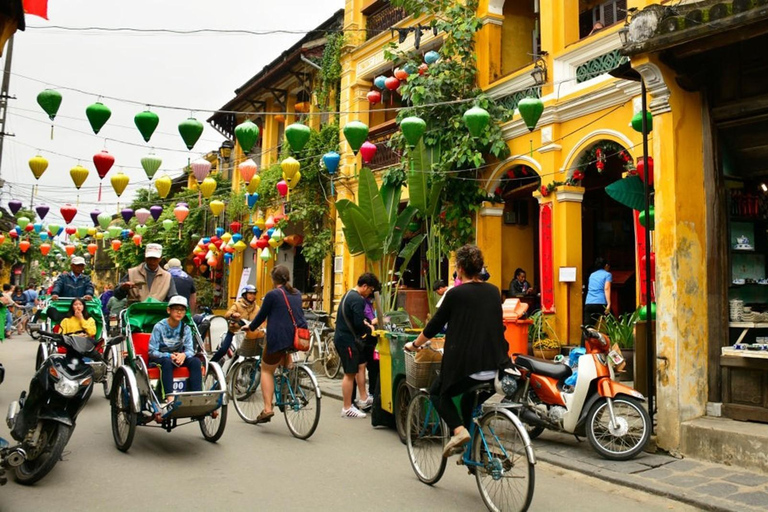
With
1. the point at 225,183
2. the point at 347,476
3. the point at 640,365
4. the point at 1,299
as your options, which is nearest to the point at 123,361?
the point at 347,476

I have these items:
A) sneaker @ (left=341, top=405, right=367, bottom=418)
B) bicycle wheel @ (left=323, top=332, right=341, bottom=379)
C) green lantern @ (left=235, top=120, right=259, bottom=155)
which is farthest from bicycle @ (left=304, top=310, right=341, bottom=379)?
green lantern @ (left=235, top=120, right=259, bottom=155)

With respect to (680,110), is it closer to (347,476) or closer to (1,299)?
(347,476)

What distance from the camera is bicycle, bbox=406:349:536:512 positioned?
14.7ft

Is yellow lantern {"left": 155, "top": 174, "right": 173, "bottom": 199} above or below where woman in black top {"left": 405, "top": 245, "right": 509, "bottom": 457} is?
above

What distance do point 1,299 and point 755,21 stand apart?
10.4 meters

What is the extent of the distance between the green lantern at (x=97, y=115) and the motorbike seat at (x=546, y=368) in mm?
6515

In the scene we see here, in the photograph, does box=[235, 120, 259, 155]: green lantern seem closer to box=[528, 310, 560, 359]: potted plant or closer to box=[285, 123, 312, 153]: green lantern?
box=[285, 123, 312, 153]: green lantern

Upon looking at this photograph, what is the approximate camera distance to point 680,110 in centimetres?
690

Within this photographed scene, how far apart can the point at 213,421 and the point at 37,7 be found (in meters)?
4.89

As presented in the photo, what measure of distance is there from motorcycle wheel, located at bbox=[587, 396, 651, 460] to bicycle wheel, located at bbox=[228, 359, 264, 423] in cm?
402

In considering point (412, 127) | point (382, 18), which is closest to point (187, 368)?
point (412, 127)

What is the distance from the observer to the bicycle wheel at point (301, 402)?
23.7 ft

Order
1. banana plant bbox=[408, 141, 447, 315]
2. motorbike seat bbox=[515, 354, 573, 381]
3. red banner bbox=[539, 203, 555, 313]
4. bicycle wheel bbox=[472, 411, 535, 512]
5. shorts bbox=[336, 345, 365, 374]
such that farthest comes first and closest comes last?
banana plant bbox=[408, 141, 447, 315] → red banner bbox=[539, 203, 555, 313] → shorts bbox=[336, 345, 365, 374] → motorbike seat bbox=[515, 354, 573, 381] → bicycle wheel bbox=[472, 411, 535, 512]

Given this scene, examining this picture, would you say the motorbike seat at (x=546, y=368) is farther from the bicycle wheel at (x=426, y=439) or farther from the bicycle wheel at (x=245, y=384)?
the bicycle wheel at (x=245, y=384)
